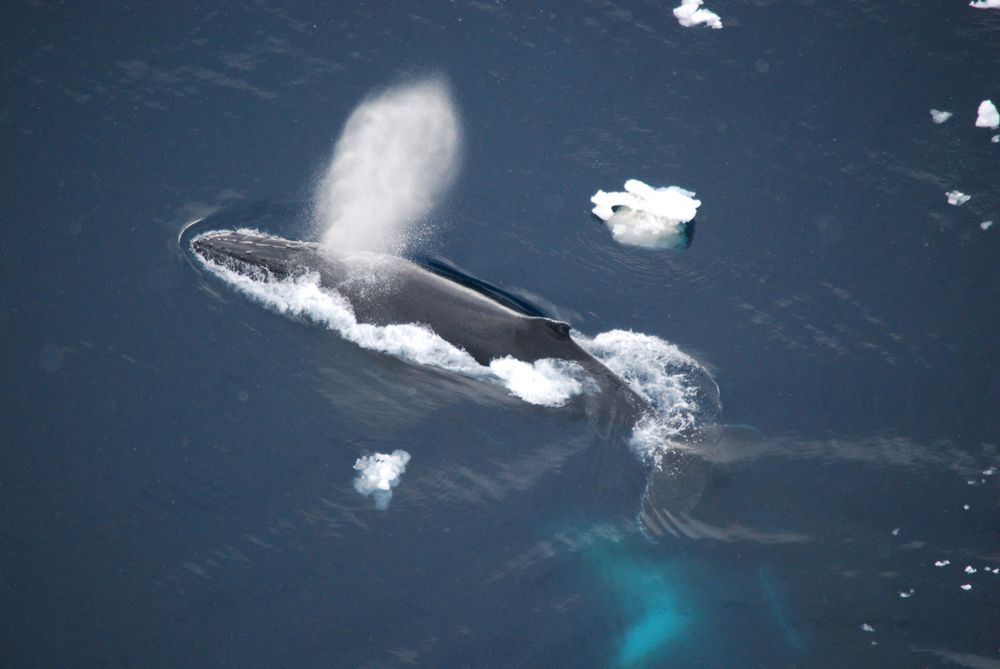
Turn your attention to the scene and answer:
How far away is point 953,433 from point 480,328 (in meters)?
9.92

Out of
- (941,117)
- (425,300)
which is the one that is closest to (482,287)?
(425,300)

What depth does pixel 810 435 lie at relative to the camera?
16.6 metres

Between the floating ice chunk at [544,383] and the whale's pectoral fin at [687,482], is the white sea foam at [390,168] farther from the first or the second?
the whale's pectoral fin at [687,482]

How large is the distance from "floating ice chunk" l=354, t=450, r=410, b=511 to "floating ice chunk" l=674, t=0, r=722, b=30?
14.1 m

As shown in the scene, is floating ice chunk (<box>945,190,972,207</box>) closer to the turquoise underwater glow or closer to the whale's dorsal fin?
the whale's dorsal fin

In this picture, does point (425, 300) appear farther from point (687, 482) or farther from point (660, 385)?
point (687, 482)

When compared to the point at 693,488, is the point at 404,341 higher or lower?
higher

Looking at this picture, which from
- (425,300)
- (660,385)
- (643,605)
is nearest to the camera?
(643,605)

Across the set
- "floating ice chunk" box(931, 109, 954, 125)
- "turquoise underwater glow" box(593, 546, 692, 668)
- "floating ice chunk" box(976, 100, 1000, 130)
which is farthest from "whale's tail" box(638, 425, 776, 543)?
"floating ice chunk" box(976, 100, 1000, 130)

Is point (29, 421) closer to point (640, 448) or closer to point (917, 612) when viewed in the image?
point (640, 448)

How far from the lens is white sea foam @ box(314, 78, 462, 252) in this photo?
18578 millimetres

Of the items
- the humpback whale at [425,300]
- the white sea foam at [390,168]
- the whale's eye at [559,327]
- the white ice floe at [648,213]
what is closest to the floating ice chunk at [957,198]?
the white ice floe at [648,213]

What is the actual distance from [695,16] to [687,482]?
42.4 ft

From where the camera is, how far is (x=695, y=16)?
71.4 ft
